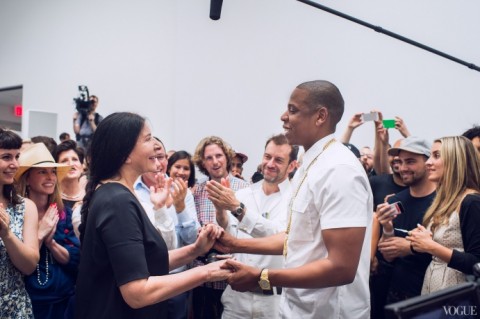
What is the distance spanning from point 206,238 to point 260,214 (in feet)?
2.41

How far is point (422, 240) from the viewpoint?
2.37 metres

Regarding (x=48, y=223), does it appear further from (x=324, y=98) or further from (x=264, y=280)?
(x=324, y=98)

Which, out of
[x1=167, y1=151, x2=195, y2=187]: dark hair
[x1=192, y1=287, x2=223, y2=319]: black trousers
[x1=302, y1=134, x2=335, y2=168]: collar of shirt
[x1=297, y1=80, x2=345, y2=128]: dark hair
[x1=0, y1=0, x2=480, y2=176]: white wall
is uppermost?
[x1=0, y1=0, x2=480, y2=176]: white wall

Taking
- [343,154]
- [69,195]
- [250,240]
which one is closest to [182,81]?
[69,195]

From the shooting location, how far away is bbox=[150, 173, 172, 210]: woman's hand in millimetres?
2451

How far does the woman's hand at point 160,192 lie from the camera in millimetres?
2451

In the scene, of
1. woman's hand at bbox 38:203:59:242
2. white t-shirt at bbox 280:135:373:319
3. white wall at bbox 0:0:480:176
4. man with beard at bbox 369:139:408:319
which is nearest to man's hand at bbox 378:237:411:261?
man with beard at bbox 369:139:408:319

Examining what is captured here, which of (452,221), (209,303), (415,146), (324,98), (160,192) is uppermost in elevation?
(324,98)

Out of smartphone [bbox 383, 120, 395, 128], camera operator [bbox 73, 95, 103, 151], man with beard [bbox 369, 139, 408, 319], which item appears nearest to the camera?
man with beard [bbox 369, 139, 408, 319]

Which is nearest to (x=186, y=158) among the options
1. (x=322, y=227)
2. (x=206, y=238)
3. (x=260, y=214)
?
(x=260, y=214)

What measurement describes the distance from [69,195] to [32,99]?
6.15 m

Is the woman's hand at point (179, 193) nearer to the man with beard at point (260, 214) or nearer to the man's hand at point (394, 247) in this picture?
the man with beard at point (260, 214)

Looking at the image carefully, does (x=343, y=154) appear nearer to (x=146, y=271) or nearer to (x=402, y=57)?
(x=146, y=271)

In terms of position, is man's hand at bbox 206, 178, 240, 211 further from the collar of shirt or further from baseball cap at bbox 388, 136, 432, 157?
baseball cap at bbox 388, 136, 432, 157
